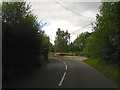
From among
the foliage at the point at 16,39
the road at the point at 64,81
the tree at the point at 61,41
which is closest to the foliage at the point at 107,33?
the road at the point at 64,81

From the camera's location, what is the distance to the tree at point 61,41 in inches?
4950

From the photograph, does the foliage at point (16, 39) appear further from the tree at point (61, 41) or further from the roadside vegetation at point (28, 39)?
the tree at point (61, 41)

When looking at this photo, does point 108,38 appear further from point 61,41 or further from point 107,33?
point 61,41

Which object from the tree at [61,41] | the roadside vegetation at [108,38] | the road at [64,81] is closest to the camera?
the road at [64,81]

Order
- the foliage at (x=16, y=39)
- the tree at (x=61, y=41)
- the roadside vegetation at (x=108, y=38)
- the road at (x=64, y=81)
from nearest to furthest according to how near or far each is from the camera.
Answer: the road at (x=64, y=81) → the foliage at (x=16, y=39) → the roadside vegetation at (x=108, y=38) → the tree at (x=61, y=41)

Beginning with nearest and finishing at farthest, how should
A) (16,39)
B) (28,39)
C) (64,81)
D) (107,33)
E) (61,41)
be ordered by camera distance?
(64,81), (16,39), (28,39), (107,33), (61,41)

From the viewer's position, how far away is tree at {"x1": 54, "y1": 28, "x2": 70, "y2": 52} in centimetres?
12574

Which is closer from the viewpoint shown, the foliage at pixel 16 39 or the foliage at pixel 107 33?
the foliage at pixel 16 39

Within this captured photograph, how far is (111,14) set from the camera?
25.3 metres

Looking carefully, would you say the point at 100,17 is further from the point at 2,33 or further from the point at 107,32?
the point at 2,33

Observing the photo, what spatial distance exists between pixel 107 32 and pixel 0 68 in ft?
39.9

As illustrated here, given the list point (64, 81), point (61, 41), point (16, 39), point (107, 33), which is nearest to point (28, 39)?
point (16, 39)

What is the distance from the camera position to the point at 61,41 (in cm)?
13488

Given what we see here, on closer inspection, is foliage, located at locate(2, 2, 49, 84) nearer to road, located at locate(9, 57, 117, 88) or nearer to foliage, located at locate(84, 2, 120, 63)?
road, located at locate(9, 57, 117, 88)
